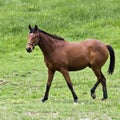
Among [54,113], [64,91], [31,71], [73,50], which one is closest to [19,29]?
[31,71]

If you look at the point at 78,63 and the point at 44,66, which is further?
the point at 44,66

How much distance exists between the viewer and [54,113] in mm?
10422

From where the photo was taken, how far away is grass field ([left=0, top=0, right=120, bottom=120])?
1070 centimetres

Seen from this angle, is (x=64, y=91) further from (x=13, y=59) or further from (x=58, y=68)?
(x=13, y=59)

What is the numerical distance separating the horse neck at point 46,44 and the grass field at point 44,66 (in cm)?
131

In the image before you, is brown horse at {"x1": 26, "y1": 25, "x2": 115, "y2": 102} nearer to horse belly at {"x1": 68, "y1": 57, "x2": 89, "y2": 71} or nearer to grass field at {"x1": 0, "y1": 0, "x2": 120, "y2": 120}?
horse belly at {"x1": 68, "y1": 57, "x2": 89, "y2": 71}

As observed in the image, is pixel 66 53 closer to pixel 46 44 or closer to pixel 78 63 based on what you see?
pixel 78 63

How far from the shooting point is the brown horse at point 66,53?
485 inches

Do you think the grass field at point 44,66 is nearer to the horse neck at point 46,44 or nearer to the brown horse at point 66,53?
the brown horse at point 66,53

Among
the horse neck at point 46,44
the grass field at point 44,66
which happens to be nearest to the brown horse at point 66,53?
the horse neck at point 46,44

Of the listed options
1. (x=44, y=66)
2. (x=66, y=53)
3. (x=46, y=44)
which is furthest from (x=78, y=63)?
(x=44, y=66)

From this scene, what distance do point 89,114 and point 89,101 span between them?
2.14 meters

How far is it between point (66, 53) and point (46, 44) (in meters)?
0.57

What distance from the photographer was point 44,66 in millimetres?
21250
